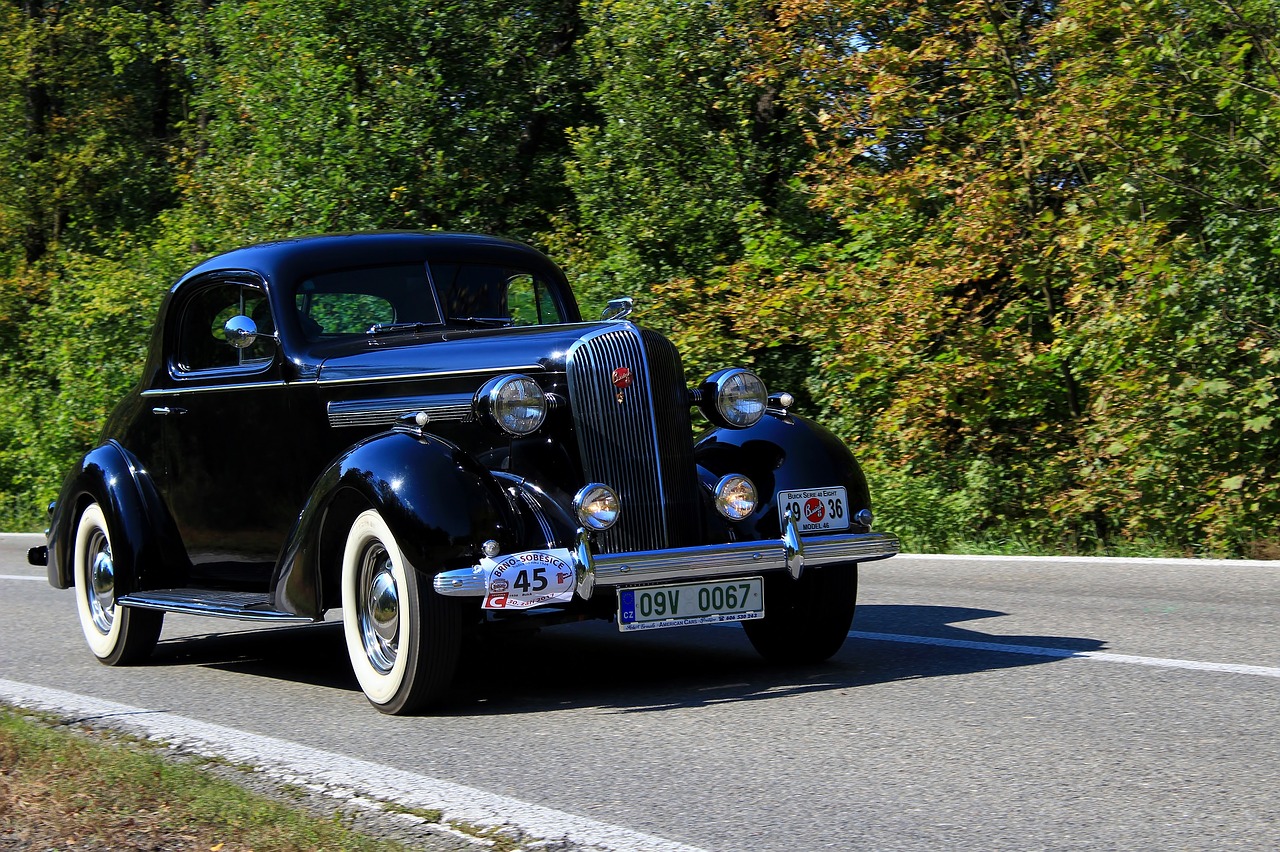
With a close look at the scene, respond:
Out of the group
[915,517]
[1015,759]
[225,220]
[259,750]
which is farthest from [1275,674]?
[225,220]

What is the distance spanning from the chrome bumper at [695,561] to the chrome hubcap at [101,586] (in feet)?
10.1

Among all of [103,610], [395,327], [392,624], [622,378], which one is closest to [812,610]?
[622,378]

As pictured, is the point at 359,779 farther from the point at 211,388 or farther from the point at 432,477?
the point at 211,388

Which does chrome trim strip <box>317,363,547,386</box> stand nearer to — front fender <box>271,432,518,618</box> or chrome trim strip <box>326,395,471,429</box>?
chrome trim strip <box>326,395,471,429</box>

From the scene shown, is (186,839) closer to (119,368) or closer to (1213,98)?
(1213,98)

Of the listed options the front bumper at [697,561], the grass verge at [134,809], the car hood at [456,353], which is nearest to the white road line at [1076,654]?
the front bumper at [697,561]

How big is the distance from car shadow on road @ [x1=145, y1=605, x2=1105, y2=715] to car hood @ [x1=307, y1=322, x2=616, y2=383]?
1.34 m

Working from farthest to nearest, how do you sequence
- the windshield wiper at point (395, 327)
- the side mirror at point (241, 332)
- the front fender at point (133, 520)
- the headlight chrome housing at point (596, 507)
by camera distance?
1. the front fender at point (133, 520)
2. the windshield wiper at point (395, 327)
3. the side mirror at point (241, 332)
4. the headlight chrome housing at point (596, 507)

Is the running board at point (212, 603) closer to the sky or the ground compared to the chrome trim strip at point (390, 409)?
closer to the ground

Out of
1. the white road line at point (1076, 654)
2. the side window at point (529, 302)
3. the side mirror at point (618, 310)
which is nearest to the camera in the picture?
the white road line at point (1076, 654)

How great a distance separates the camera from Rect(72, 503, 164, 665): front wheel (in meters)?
7.43

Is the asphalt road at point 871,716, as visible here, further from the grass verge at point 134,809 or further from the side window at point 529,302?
the side window at point 529,302

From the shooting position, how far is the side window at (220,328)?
7082 mm

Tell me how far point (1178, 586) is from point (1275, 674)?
2653 millimetres
